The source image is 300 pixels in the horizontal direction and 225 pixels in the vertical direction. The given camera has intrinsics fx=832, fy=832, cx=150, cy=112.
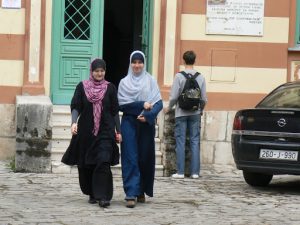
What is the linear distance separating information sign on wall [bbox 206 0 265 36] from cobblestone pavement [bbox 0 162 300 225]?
2.63m

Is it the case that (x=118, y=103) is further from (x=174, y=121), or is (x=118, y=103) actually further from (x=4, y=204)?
(x=174, y=121)

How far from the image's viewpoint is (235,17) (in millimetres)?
13727

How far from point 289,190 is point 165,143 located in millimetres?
2189

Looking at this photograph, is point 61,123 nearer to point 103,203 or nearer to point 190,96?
point 190,96

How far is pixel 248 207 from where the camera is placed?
9688mm

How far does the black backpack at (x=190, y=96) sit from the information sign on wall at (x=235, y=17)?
1747mm

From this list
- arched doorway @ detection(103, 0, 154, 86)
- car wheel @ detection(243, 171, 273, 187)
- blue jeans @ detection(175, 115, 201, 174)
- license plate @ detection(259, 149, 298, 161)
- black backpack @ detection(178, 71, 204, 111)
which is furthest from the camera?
arched doorway @ detection(103, 0, 154, 86)

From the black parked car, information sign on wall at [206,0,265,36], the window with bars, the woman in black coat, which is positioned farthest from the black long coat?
information sign on wall at [206,0,265,36]

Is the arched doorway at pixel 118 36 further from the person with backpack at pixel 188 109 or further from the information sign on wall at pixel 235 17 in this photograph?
the person with backpack at pixel 188 109

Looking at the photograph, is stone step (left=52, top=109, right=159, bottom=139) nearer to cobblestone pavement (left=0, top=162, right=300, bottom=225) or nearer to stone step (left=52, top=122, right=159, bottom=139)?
stone step (left=52, top=122, right=159, bottom=139)

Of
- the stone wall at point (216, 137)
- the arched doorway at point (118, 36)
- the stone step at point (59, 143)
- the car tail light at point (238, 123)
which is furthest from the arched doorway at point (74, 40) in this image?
the arched doorway at point (118, 36)

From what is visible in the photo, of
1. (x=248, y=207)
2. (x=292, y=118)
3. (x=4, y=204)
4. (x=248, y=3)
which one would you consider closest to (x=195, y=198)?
(x=248, y=207)

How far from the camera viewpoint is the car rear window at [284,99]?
36.6 feet

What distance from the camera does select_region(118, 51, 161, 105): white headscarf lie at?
375 inches
